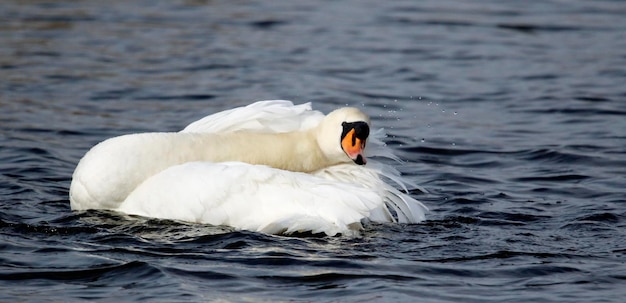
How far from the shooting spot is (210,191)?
789cm

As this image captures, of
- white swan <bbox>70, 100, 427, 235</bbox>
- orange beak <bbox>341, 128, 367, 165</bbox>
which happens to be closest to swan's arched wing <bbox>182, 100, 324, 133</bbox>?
white swan <bbox>70, 100, 427, 235</bbox>

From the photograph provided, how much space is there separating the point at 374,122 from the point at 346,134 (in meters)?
4.09

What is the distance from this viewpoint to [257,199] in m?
7.86

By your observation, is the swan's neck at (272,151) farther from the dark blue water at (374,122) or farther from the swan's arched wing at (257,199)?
the dark blue water at (374,122)

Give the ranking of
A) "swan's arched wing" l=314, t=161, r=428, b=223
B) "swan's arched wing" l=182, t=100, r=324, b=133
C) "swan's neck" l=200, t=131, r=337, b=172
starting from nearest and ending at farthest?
"swan's arched wing" l=314, t=161, r=428, b=223, "swan's neck" l=200, t=131, r=337, b=172, "swan's arched wing" l=182, t=100, r=324, b=133

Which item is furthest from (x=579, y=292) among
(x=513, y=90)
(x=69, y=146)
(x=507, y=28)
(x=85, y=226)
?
(x=507, y=28)

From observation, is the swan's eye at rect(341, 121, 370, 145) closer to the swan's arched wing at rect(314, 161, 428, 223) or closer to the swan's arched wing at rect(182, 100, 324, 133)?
the swan's arched wing at rect(314, 161, 428, 223)

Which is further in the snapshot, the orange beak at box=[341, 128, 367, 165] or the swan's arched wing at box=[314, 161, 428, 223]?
the swan's arched wing at box=[314, 161, 428, 223]

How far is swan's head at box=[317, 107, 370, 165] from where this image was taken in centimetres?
797

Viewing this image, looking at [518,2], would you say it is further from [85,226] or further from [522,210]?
[85,226]

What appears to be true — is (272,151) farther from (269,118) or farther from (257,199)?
(257,199)

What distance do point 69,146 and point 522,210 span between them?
14.3 feet

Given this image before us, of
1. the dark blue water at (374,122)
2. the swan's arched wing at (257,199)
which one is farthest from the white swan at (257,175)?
the dark blue water at (374,122)

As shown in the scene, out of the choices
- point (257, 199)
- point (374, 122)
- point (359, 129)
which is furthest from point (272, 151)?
point (374, 122)
